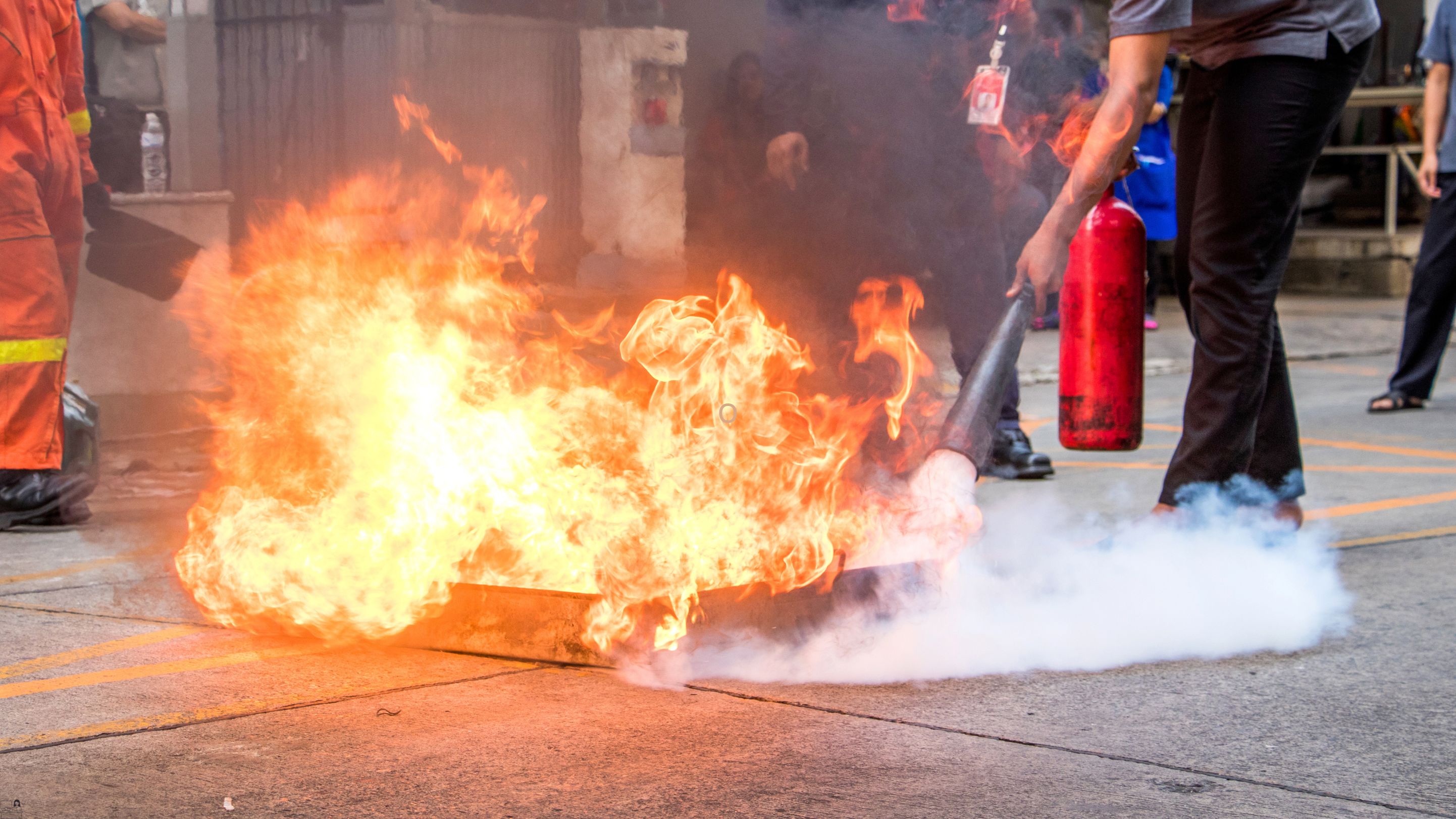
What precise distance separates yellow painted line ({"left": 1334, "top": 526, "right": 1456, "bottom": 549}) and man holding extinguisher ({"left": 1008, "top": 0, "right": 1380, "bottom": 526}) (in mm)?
603

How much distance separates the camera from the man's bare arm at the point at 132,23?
5.04 metres

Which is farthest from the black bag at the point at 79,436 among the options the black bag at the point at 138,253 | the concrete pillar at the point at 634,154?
the concrete pillar at the point at 634,154

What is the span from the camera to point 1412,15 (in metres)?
16.8

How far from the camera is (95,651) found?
308 cm

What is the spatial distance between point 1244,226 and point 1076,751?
69.5 inches

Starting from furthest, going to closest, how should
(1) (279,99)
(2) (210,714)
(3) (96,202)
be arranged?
(3) (96,202) < (1) (279,99) < (2) (210,714)

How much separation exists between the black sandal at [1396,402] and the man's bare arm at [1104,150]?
4.10m

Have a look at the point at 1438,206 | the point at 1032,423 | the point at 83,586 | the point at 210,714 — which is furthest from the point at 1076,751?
the point at 1438,206

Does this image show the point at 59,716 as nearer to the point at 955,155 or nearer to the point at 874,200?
the point at 874,200

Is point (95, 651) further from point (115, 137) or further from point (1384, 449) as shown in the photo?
point (1384, 449)

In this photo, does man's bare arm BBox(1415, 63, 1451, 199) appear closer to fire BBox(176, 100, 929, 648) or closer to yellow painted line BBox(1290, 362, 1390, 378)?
yellow painted line BBox(1290, 362, 1390, 378)

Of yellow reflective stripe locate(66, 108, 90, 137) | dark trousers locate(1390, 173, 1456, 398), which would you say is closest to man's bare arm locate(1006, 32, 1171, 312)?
yellow reflective stripe locate(66, 108, 90, 137)

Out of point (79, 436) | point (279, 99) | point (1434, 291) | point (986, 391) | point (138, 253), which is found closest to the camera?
point (986, 391)

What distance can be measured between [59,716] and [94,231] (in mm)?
3008
